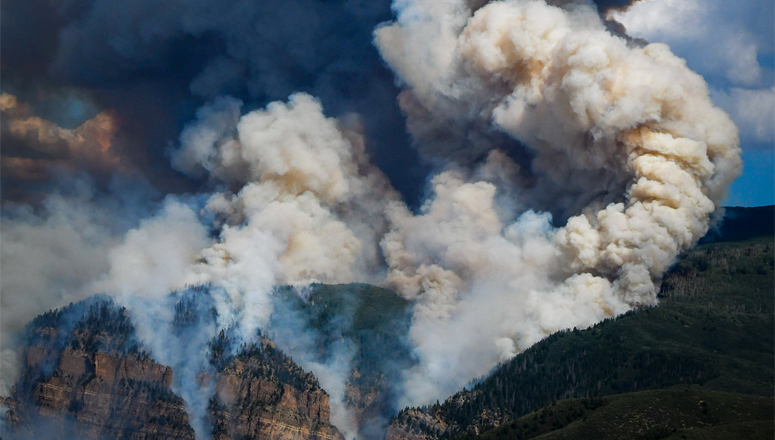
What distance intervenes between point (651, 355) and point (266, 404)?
5989cm

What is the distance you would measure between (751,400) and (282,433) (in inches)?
2954

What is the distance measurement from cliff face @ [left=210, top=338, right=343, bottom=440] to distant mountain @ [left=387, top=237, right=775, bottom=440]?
16209 millimetres

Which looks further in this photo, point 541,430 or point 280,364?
point 280,364

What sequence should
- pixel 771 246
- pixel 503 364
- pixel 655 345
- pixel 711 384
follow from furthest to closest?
pixel 771 246, pixel 503 364, pixel 655 345, pixel 711 384

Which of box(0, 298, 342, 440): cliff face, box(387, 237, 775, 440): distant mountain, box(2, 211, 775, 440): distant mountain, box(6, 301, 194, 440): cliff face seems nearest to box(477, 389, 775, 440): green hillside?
box(2, 211, 775, 440): distant mountain

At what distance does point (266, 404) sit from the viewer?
632 feet

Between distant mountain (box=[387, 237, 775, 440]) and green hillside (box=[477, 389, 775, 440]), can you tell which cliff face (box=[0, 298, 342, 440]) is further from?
green hillside (box=[477, 389, 775, 440])

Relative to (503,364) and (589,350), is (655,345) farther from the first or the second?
(503,364)

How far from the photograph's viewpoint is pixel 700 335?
558 ft

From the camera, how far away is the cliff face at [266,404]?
190m

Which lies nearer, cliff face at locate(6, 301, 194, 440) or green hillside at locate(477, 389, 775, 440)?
green hillside at locate(477, 389, 775, 440)

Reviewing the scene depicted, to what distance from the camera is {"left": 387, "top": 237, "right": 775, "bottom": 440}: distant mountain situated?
16200 centimetres

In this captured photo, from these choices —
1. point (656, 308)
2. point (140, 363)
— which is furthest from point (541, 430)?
point (140, 363)

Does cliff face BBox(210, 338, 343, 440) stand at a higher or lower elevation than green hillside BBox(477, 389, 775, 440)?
higher
